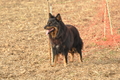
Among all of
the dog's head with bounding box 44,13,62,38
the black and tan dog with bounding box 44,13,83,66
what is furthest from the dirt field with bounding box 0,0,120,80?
the dog's head with bounding box 44,13,62,38

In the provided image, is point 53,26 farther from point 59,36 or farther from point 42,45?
point 42,45

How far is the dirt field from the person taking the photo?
31.2ft

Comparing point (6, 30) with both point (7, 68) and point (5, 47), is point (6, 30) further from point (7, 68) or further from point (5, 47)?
point (7, 68)

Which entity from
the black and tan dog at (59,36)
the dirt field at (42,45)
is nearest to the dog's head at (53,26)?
the black and tan dog at (59,36)

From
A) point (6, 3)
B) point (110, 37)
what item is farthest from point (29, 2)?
point (110, 37)

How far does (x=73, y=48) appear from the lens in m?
11.6

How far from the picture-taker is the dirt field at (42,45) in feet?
31.2

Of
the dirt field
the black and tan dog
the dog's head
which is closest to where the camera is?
the dirt field

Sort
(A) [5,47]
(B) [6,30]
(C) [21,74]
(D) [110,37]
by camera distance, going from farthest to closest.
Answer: (B) [6,30], (D) [110,37], (A) [5,47], (C) [21,74]

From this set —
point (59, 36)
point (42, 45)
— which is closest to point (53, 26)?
point (59, 36)

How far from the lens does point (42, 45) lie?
48.0 ft

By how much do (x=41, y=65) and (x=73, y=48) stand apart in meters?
1.51

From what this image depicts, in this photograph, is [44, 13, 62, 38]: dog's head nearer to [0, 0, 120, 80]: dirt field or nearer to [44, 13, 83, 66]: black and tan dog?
[44, 13, 83, 66]: black and tan dog

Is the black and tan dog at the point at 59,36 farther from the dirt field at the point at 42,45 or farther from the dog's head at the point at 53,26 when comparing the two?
the dirt field at the point at 42,45
